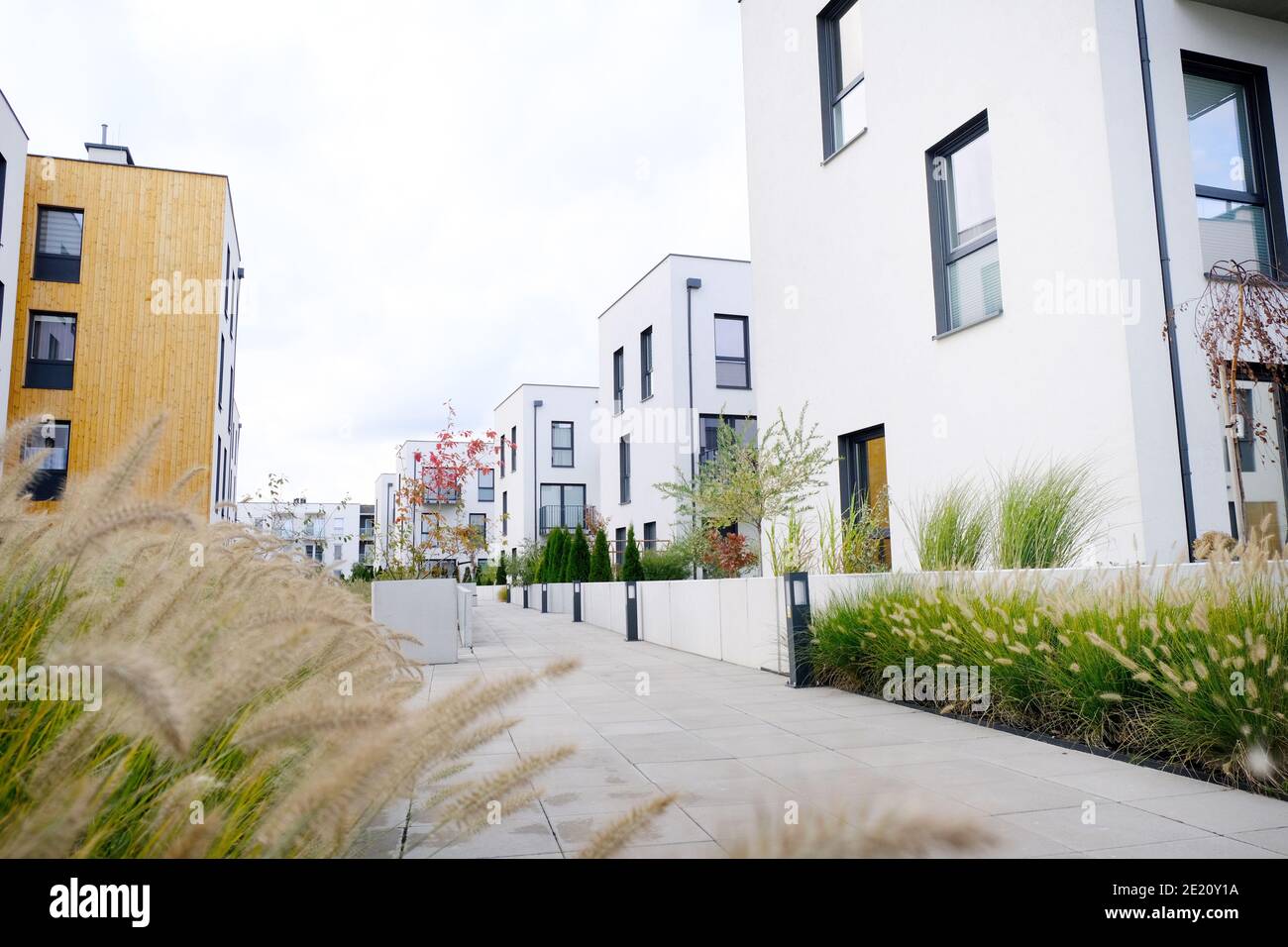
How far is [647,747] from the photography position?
4.09 metres

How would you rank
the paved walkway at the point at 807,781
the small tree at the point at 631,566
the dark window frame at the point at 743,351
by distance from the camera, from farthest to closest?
the dark window frame at the point at 743,351 → the small tree at the point at 631,566 → the paved walkway at the point at 807,781

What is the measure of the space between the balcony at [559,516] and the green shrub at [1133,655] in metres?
24.9

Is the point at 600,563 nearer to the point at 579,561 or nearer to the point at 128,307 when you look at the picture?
the point at 579,561

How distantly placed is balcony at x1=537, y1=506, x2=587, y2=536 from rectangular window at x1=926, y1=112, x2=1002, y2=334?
22605 mm

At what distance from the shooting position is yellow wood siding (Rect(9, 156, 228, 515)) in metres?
16.4

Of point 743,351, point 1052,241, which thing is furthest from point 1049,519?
point 743,351

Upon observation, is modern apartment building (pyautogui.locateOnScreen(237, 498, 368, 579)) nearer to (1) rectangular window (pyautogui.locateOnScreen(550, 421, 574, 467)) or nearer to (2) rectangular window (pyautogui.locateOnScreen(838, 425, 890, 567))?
(2) rectangular window (pyautogui.locateOnScreen(838, 425, 890, 567))

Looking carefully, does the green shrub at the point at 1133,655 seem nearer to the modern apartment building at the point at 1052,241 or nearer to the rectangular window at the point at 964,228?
the modern apartment building at the point at 1052,241

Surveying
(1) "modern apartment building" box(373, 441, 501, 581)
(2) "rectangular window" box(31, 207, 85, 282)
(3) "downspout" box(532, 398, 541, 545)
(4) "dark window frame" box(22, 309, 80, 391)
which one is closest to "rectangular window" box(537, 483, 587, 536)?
(3) "downspout" box(532, 398, 541, 545)

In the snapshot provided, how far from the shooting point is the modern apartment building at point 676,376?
17.5m

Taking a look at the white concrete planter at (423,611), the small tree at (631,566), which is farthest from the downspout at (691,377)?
the white concrete planter at (423,611)

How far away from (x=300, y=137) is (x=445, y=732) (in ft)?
28.1
